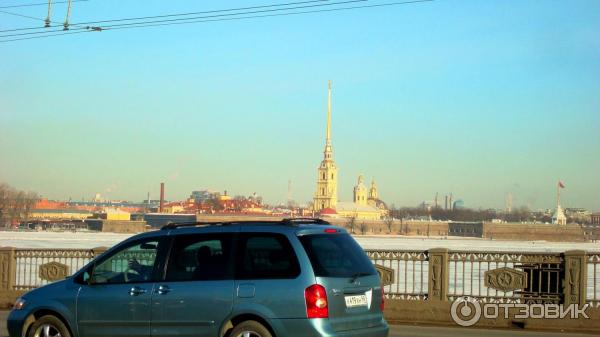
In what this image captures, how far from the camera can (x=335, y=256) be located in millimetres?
9398

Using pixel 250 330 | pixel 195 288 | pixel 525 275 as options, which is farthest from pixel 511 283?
pixel 195 288

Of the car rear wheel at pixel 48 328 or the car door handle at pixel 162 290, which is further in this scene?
the car rear wheel at pixel 48 328

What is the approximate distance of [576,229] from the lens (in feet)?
492

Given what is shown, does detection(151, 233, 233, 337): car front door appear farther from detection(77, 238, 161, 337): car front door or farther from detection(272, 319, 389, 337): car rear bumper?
detection(272, 319, 389, 337): car rear bumper

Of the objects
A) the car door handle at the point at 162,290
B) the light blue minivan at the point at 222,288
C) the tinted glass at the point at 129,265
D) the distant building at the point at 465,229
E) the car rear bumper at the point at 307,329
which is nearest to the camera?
the car rear bumper at the point at 307,329

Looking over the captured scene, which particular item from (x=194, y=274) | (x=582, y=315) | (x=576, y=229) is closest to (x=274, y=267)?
(x=194, y=274)

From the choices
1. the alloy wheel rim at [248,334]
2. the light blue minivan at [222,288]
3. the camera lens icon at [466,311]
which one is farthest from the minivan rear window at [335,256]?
the camera lens icon at [466,311]

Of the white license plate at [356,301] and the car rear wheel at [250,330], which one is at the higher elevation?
the white license plate at [356,301]

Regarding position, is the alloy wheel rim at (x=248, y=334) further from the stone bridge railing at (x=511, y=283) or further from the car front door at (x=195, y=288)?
the stone bridge railing at (x=511, y=283)

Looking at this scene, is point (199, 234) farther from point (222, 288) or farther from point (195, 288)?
point (222, 288)

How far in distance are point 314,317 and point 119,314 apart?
253 cm

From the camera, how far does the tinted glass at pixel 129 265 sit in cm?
1010

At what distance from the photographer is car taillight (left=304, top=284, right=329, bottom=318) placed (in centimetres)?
895

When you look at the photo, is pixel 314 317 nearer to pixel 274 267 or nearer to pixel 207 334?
pixel 274 267
